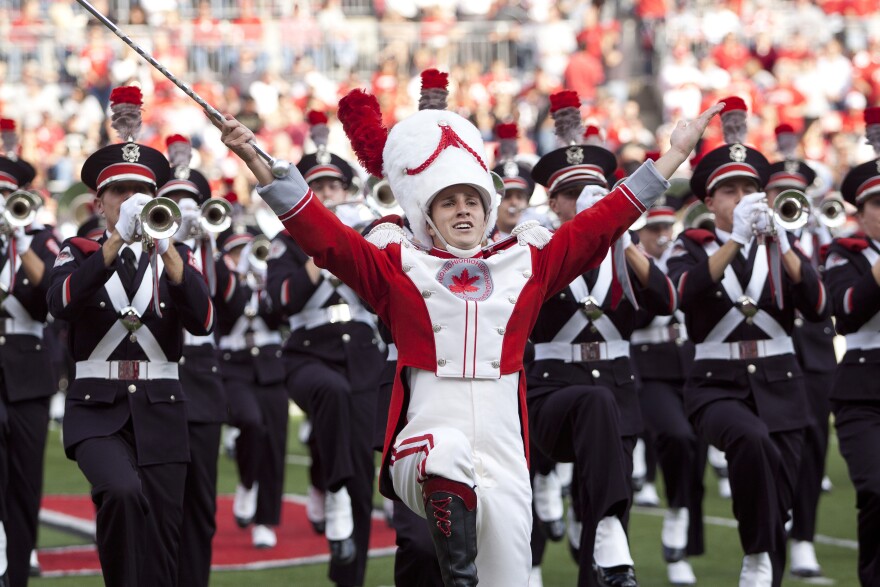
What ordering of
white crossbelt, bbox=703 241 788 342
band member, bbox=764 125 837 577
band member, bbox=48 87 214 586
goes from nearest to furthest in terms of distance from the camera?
band member, bbox=48 87 214 586
white crossbelt, bbox=703 241 788 342
band member, bbox=764 125 837 577

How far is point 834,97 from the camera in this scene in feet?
78.5

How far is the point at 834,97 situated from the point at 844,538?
1380 centimetres

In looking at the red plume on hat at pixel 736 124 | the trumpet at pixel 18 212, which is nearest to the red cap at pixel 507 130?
the red plume on hat at pixel 736 124

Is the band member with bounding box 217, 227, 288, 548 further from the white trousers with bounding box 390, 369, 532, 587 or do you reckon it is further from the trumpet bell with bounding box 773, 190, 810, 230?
the white trousers with bounding box 390, 369, 532, 587

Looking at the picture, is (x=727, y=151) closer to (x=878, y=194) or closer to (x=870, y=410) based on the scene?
(x=878, y=194)

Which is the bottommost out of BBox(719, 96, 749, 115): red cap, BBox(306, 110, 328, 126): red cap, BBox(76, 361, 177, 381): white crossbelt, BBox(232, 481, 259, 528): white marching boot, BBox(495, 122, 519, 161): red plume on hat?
BBox(232, 481, 259, 528): white marching boot

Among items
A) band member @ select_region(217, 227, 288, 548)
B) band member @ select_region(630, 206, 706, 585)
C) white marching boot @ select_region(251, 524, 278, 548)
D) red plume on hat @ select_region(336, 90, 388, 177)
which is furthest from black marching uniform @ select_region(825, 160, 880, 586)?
white marching boot @ select_region(251, 524, 278, 548)

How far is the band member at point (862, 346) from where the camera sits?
25.8ft

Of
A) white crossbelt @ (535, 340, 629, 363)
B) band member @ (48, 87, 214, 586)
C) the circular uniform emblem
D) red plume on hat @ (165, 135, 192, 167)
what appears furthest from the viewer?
red plume on hat @ (165, 135, 192, 167)

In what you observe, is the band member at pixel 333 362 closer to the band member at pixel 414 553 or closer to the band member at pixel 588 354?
the band member at pixel 588 354

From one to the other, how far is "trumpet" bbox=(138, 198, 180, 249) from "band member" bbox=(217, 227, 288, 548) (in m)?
4.19

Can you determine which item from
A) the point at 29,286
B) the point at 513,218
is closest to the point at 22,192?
the point at 29,286

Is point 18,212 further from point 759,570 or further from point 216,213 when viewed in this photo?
point 759,570

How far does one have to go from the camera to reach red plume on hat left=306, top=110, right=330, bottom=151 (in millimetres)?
10406
